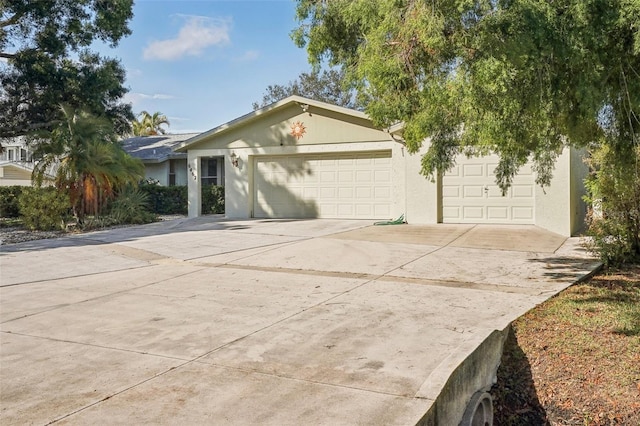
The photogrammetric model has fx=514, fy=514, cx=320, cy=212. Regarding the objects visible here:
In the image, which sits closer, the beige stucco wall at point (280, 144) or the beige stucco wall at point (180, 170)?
the beige stucco wall at point (280, 144)

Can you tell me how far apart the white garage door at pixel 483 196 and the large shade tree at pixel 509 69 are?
7.03 metres

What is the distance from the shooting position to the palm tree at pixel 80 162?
1523cm

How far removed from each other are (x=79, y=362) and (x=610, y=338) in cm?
497

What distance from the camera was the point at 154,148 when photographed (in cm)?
2448

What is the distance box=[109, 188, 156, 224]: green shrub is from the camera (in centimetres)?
1659

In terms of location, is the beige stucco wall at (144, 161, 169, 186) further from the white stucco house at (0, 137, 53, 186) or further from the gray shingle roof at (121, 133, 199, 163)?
the white stucco house at (0, 137, 53, 186)

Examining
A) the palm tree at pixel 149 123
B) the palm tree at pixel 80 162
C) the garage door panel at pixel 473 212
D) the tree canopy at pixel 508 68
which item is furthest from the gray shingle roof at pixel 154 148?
the palm tree at pixel 149 123

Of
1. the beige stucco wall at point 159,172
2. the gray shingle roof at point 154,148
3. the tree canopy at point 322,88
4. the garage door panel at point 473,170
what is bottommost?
the garage door panel at point 473,170

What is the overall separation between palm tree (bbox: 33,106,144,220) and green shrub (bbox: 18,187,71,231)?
298mm

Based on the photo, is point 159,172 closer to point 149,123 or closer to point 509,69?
point 509,69

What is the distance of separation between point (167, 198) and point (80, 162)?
6.13 metres

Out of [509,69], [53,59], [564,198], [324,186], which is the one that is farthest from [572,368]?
[53,59]

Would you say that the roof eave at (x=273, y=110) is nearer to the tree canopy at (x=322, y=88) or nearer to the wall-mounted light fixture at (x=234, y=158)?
the wall-mounted light fixture at (x=234, y=158)

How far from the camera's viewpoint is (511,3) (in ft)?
16.0
